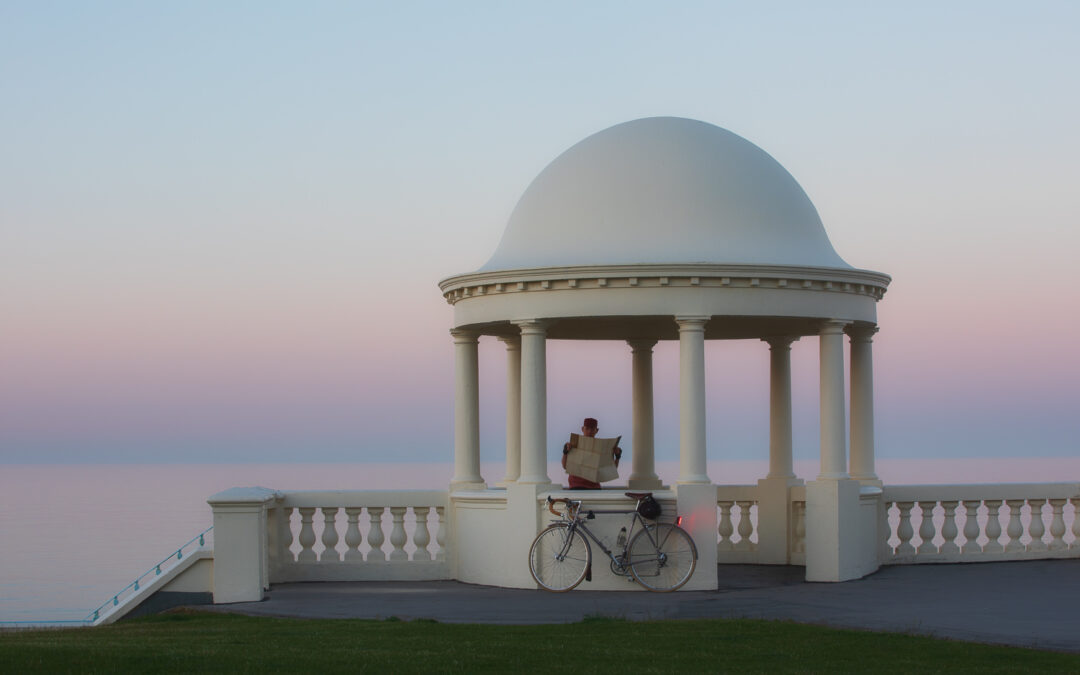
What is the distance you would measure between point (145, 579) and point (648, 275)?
826cm

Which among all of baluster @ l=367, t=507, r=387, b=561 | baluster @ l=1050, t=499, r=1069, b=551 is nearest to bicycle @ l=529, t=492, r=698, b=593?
baluster @ l=367, t=507, r=387, b=561

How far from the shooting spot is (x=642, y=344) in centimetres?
2672

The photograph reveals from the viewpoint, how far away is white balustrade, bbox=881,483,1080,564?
79.4 ft

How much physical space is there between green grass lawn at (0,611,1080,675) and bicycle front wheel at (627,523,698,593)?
3994 mm

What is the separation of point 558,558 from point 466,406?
11.6ft

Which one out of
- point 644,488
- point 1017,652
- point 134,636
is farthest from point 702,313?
point 134,636

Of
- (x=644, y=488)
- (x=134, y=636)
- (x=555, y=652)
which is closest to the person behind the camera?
(x=555, y=652)

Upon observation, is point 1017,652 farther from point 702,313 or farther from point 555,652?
point 702,313

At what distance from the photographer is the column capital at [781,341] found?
25.4 m

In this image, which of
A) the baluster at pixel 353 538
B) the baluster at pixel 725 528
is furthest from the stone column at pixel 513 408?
the baluster at pixel 725 528

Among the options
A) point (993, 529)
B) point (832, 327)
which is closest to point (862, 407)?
point (832, 327)

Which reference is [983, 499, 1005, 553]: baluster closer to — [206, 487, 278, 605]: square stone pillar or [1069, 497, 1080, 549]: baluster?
[1069, 497, 1080, 549]: baluster

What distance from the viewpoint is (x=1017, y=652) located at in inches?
575

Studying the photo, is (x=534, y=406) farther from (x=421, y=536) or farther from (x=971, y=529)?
(x=971, y=529)
